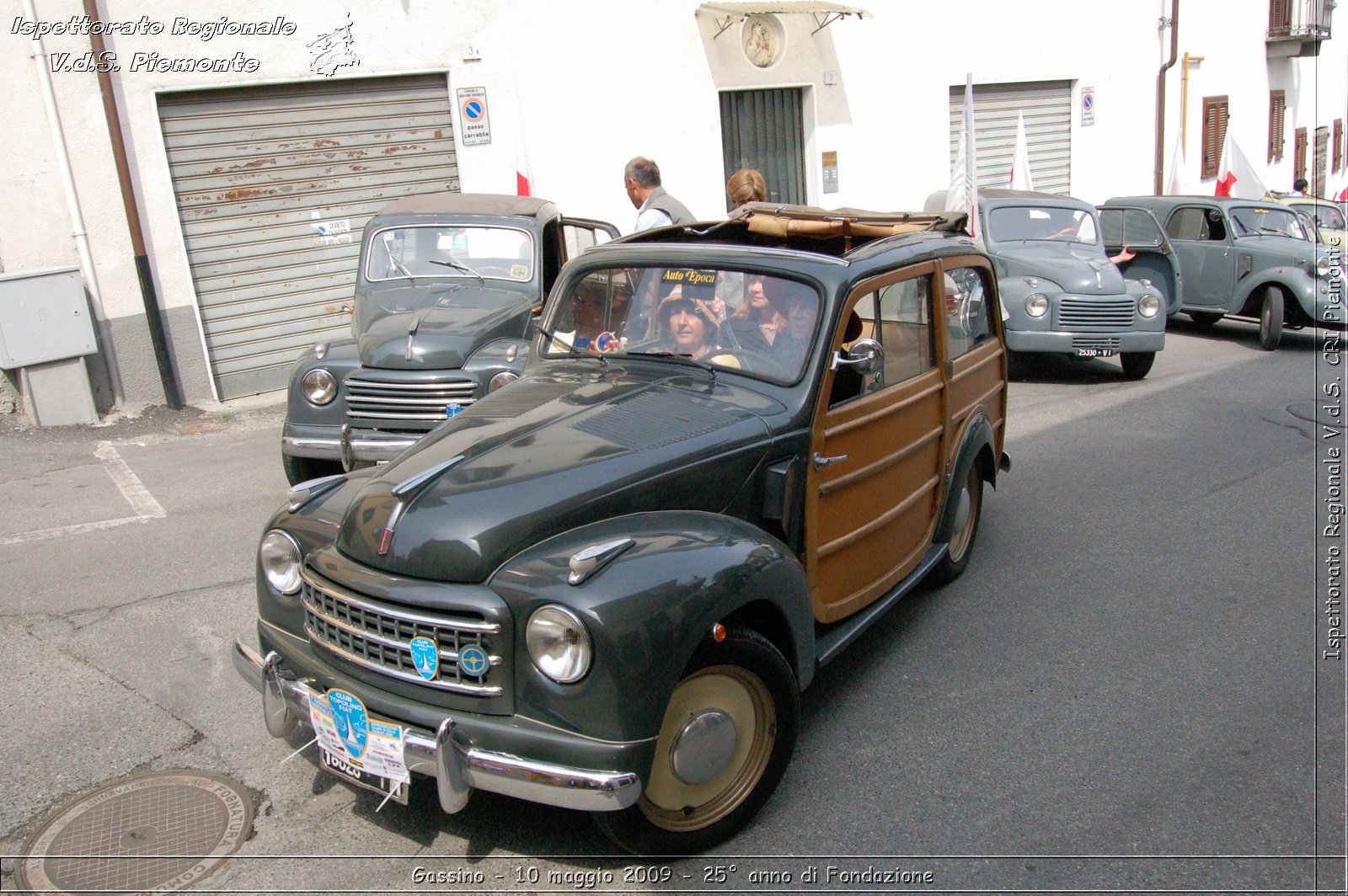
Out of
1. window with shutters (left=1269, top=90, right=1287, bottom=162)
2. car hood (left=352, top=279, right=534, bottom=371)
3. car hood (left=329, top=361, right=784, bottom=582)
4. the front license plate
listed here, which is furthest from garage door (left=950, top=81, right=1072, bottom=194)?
the front license plate

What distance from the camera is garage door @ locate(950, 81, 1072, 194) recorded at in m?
16.5

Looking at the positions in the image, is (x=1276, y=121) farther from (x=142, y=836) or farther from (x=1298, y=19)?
(x=142, y=836)

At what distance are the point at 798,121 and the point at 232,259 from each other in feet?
→ 26.2

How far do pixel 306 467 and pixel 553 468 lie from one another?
423cm

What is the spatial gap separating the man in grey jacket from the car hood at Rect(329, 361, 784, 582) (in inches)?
121

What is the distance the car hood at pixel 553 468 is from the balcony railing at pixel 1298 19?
25.0 m

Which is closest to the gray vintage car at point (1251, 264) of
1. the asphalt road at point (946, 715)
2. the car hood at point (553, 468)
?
the asphalt road at point (946, 715)

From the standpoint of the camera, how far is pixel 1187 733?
375cm

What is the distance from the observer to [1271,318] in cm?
1167

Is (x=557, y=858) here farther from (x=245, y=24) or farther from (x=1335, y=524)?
(x=245, y=24)

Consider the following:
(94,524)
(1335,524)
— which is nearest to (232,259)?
(94,524)

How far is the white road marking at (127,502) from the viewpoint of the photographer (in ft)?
A: 20.0

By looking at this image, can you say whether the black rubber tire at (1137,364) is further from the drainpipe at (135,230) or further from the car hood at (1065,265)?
the drainpipe at (135,230)

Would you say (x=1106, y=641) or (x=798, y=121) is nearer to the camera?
(x=1106, y=641)
